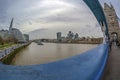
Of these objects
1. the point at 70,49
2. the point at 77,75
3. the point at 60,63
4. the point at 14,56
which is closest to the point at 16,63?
the point at 14,56

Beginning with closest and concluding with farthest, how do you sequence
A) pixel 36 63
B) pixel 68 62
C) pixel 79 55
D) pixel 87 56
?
pixel 36 63 → pixel 68 62 → pixel 79 55 → pixel 87 56

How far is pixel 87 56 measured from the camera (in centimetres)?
185

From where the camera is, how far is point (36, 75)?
4.05 ft

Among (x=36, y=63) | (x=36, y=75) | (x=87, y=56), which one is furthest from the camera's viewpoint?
(x=87, y=56)

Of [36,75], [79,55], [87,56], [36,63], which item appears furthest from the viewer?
[87,56]

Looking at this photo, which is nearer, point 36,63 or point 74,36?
point 36,63

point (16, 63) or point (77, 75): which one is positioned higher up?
point (16, 63)

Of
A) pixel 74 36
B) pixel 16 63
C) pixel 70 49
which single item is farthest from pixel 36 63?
pixel 70 49

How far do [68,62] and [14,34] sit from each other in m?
0.51

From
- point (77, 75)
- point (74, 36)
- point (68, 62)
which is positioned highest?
point (74, 36)

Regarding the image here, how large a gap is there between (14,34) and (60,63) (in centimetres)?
43

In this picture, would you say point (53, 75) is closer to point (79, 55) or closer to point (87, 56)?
point (79, 55)

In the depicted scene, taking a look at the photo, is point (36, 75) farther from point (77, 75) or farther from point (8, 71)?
point (77, 75)

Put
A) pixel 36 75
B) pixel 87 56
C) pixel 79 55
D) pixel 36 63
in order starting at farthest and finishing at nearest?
pixel 87 56, pixel 79 55, pixel 36 63, pixel 36 75
